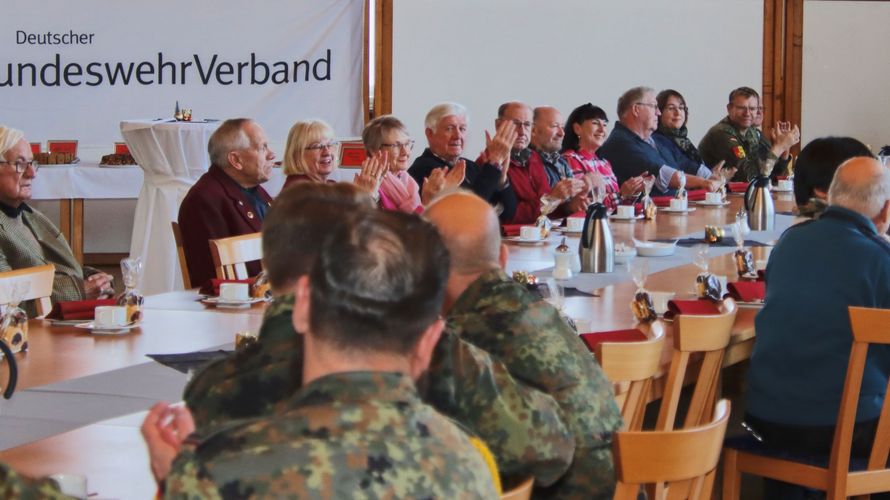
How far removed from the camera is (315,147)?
217 inches

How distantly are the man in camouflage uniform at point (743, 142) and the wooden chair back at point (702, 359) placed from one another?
21.1 feet

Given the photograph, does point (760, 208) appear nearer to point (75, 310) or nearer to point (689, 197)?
point (689, 197)

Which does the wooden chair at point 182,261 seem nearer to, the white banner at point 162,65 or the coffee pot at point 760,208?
the coffee pot at point 760,208

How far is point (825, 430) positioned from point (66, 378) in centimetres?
196

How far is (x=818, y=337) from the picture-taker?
3484 millimetres

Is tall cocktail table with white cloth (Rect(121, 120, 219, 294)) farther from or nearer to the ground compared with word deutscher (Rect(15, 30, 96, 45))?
nearer to the ground

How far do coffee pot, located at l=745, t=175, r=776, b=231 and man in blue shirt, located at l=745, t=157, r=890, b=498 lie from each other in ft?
9.06

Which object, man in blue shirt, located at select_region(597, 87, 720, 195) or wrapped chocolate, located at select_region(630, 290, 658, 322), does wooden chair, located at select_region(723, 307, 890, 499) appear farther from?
man in blue shirt, located at select_region(597, 87, 720, 195)

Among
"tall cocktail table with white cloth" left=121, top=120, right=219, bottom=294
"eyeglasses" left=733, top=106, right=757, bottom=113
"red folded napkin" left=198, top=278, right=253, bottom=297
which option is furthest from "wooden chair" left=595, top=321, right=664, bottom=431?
"eyeglasses" left=733, top=106, right=757, bottom=113

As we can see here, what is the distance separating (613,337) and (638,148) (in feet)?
17.5

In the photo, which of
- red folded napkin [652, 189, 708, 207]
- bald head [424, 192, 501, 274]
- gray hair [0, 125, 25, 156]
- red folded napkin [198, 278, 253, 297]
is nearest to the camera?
bald head [424, 192, 501, 274]

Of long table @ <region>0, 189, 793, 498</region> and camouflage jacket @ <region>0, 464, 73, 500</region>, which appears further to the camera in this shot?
long table @ <region>0, 189, 793, 498</region>

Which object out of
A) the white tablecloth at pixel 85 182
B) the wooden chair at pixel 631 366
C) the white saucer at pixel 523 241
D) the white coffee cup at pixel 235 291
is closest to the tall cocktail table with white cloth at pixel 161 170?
the white tablecloth at pixel 85 182

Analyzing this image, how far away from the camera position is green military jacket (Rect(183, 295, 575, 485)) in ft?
6.27
